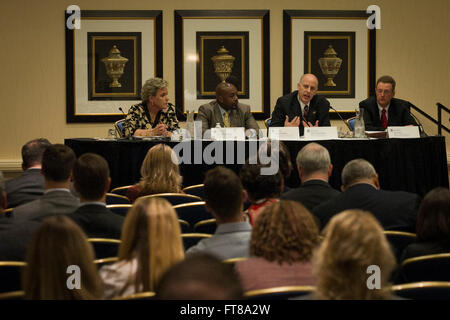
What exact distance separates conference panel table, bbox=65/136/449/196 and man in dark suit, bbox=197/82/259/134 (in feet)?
3.10

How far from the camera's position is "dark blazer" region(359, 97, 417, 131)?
6.33 meters

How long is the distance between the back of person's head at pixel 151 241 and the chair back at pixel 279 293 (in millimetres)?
282

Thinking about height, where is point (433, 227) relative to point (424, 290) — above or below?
above

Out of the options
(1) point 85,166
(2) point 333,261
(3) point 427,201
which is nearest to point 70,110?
(1) point 85,166

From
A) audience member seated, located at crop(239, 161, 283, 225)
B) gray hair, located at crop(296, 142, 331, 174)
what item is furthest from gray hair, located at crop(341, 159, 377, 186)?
audience member seated, located at crop(239, 161, 283, 225)

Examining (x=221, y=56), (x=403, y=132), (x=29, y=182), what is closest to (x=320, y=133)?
(x=403, y=132)

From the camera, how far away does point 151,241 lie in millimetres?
1982

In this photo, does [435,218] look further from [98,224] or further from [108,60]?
[108,60]

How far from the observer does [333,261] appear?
1751 millimetres

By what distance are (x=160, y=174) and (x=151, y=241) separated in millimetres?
1796

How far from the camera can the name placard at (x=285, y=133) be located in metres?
5.46

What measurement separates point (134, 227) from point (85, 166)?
98 centimetres

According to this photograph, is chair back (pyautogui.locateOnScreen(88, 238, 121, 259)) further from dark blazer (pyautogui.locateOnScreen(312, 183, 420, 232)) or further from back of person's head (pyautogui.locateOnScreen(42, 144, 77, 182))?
dark blazer (pyautogui.locateOnScreen(312, 183, 420, 232))
